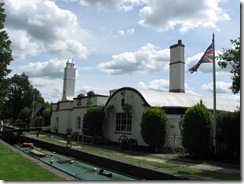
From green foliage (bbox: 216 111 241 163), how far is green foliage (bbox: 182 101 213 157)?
579 millimetres

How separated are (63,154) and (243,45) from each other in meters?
12.1

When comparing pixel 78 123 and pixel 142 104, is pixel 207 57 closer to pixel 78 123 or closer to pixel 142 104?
pixel 142 104

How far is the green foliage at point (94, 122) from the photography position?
865 inches

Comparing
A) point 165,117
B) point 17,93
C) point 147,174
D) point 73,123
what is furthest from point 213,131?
point 17,93

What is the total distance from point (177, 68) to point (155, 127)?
24.5 ft

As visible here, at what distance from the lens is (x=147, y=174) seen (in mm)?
10328

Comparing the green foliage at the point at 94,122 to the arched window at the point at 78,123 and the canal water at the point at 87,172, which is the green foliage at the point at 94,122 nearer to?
the arched window at the point at 78,123

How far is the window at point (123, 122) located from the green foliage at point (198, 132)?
21.7ft

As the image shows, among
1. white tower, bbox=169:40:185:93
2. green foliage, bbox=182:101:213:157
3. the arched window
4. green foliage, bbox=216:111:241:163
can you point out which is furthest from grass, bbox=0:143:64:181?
the arched window

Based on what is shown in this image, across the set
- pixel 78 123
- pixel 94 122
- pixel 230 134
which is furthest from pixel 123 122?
pixel 230 134

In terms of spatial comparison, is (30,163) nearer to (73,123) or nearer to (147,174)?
(147,174)

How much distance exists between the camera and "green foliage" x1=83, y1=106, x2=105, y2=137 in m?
22.0

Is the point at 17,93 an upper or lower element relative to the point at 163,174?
upper

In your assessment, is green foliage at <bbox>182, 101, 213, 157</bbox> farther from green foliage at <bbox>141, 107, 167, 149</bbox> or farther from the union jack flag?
green foliage at <bbox>141, 107, 167, 149</bbox>
